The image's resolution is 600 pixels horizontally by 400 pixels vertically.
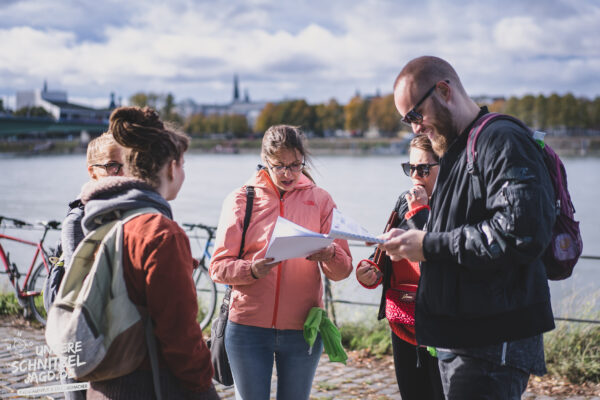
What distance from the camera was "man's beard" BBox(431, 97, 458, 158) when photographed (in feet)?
6.62

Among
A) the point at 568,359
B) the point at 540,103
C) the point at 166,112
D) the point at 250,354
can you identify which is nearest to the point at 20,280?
the point at 250,354

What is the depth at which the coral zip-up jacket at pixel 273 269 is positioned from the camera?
2.79 m

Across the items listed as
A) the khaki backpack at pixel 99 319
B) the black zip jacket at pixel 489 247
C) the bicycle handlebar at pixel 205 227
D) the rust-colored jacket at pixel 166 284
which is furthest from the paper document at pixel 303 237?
the bicycle handlebar at pixel 205 227

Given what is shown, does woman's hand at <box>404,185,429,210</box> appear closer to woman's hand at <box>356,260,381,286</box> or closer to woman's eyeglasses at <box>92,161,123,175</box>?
woman's hand at <box>356,260,381,286</box>

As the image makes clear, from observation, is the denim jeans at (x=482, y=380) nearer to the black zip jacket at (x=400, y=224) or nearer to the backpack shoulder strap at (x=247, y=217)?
the black zip jacket at (x=400, y=224)

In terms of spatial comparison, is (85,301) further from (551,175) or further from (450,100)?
(551,175)

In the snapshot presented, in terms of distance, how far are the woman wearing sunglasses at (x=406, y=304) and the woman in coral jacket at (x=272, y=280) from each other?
17 cm

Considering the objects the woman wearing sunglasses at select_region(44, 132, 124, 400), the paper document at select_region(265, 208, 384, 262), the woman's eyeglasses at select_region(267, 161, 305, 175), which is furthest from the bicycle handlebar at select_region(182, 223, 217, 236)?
the paper document at select_region(265, 208, 384, 262)

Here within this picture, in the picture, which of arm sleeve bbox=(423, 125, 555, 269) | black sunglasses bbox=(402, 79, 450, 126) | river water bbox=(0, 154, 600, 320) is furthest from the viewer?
river water bbox=(0, 154, 600, 320)

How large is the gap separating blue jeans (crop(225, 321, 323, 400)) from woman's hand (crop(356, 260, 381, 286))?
400 mm

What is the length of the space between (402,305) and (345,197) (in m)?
36.5

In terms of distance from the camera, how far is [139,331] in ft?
6.13

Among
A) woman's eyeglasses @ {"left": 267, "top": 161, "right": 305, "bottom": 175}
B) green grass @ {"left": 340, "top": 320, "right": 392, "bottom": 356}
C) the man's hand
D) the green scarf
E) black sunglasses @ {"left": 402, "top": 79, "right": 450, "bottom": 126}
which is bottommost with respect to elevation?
green grass @ {"left": 340, "top": 320, "right": 392, "bottom": 356}

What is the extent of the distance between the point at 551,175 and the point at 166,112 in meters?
67.0
